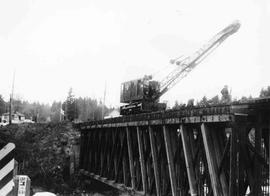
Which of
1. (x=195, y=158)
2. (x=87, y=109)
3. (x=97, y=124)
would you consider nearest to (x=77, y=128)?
(x=97, y=124)

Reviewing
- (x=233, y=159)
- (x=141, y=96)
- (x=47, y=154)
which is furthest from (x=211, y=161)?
(x=47, y=154)

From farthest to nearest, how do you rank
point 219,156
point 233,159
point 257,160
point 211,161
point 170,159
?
1. point 170,159
2. point 219,156
3. point 211,161
4. point 257,160
5. point 233,159

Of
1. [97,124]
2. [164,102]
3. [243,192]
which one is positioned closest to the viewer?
[243,192]

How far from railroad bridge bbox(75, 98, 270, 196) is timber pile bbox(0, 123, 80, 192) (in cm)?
875

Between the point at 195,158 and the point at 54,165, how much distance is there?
19.2m

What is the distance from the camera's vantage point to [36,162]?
2806 cm

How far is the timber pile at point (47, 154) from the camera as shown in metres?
25.8

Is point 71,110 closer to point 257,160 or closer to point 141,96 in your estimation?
point 141,96

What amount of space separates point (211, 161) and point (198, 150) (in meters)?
1.08

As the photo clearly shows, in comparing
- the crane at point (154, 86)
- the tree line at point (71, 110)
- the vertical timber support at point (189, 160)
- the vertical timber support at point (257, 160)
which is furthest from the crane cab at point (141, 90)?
the tree line at point (71, 110)

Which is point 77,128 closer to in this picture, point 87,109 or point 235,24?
point 235,24

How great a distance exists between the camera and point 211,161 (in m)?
9.09

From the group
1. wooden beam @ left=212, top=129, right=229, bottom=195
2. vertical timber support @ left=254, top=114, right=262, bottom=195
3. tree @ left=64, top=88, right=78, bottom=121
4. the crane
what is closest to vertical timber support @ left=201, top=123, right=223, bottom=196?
wooden beam @ left=212, top=129, right=229, bottom=195

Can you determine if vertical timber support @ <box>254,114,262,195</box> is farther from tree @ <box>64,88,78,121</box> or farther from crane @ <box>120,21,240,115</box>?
tree @ <box>64,88,78,121</box>
